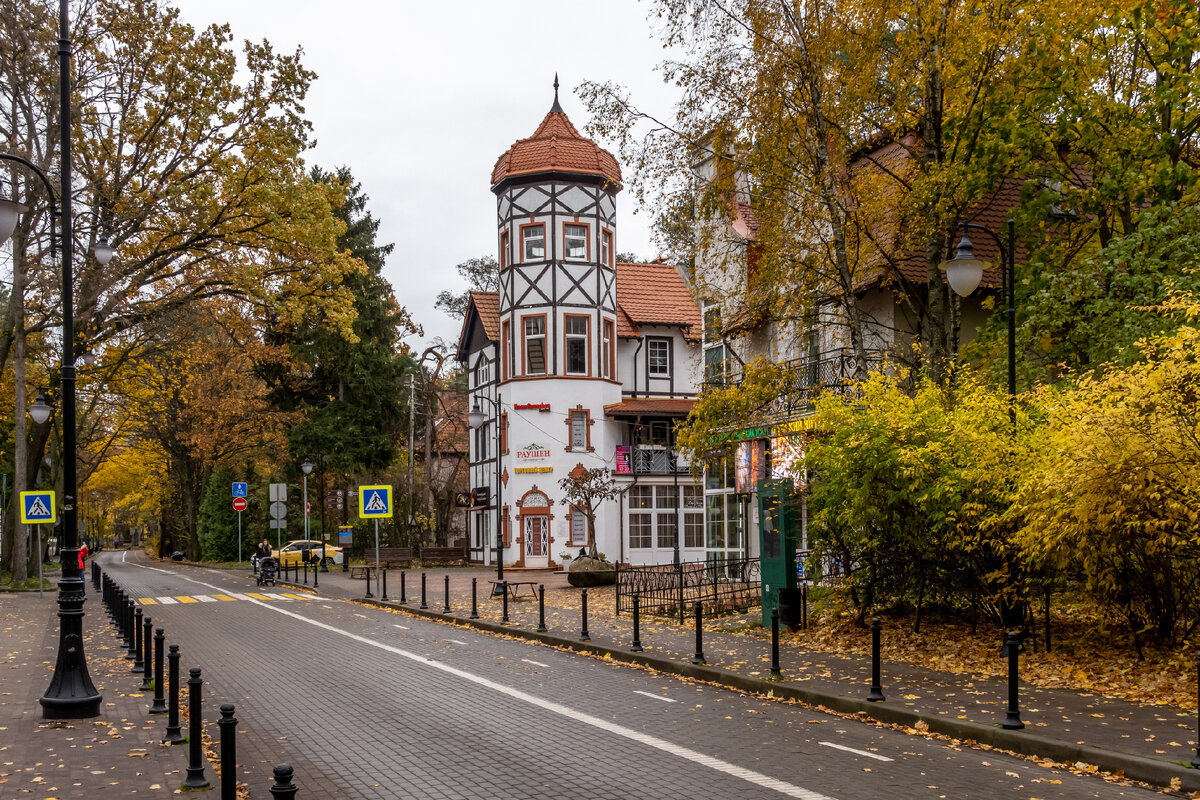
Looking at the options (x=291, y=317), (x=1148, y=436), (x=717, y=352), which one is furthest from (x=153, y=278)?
(x=1148, y=436)

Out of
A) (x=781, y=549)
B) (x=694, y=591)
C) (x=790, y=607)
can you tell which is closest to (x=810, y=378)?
(x=694, y=591)

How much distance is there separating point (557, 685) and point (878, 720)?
13.3 ft

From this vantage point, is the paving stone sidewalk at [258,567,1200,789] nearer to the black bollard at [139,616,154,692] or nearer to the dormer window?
the black bollard at [139,616,154,692]

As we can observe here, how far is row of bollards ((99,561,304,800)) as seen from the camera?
6.35m

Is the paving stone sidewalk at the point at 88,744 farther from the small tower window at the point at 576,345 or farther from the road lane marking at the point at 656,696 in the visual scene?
the small tower window at the point at 576,345

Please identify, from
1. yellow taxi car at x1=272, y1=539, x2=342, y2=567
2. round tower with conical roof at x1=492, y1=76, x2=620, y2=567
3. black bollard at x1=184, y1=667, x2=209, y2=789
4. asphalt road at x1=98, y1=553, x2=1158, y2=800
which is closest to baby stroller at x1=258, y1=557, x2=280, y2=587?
yellow taxi car at x1=272, y1=539, x2=342, y2=567

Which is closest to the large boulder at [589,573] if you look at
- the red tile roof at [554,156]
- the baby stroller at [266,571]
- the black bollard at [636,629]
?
the baby stroller at [266,571]

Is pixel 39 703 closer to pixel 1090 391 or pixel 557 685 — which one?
pixel 557 685

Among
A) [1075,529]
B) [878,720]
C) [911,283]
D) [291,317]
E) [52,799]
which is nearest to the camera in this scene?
[52,799]

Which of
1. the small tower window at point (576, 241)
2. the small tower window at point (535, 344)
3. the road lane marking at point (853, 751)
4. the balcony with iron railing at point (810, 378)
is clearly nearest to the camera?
the road lane marking at point (853, 751)

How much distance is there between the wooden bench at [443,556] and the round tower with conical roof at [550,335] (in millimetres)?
4460

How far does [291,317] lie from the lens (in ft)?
84.5

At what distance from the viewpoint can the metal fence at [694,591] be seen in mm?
21938

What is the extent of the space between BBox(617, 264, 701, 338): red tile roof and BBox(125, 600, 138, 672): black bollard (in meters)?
32.3
